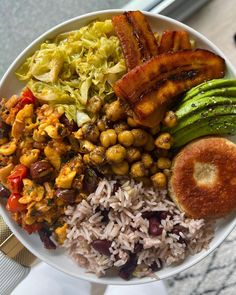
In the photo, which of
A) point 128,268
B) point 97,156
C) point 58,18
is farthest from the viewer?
point 58,18

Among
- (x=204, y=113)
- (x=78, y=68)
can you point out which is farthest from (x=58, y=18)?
(x=204, y=113)

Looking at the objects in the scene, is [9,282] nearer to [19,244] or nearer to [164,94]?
[19,244]

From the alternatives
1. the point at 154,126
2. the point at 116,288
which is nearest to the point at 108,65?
the point at 154,126

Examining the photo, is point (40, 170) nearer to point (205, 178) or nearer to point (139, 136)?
point (139, 136)

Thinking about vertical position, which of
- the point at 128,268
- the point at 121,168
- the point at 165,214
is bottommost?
Answer: the point at 128,268

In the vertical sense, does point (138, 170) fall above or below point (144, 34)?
below

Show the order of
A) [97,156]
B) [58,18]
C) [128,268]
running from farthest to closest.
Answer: [58,18], [128,268], [97,156]

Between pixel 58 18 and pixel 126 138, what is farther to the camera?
pixel 58 18
